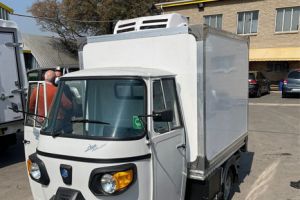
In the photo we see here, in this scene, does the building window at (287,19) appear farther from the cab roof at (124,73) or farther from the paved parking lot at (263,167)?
the cab roof at (124,73)

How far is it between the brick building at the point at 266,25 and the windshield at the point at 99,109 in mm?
23784

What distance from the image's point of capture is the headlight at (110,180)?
301 cm

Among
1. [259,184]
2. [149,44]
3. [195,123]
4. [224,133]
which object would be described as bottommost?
[259,184]

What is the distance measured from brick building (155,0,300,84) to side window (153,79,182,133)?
2318cm

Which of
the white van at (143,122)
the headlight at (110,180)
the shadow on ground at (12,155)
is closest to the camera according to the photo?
the headlight at (110,180)

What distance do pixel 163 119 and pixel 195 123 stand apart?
2.56 ft

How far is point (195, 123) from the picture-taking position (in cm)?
386

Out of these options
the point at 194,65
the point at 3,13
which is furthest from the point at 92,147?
the point at 3,13

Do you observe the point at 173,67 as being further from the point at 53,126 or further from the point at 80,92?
the point at 53,126

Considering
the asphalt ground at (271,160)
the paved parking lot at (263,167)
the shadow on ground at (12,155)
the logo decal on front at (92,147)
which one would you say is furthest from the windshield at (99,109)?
the shadow on ground at (12,155)

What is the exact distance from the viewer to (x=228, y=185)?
5.29 meters

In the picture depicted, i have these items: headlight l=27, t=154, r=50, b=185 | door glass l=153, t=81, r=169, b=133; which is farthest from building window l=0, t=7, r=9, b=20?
door glass l=153, t=81, r=169, b=133

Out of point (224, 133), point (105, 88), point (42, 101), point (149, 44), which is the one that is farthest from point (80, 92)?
point (224, 133)

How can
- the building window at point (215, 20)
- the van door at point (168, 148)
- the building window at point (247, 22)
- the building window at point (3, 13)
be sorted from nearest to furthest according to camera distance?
1. the van door at point (168, 148)
2. the building window at point (3, 13)
3. the building window at point (247, 22)
4. the building window at point (215, 20)
